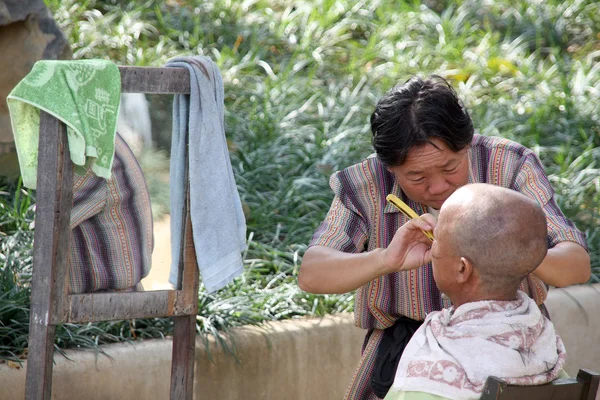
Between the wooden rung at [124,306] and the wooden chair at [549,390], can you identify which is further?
the wooden rung at [124,306]

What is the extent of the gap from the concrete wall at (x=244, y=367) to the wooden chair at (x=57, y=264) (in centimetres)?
56

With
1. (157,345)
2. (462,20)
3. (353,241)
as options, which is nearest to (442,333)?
(353,241)

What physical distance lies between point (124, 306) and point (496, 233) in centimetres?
152

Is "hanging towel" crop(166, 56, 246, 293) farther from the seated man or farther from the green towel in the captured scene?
the seated man

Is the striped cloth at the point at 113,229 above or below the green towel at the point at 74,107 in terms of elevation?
below

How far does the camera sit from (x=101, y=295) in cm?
317

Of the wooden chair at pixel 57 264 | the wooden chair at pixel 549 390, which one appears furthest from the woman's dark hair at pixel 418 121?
the wooden chair at pixel 549 390

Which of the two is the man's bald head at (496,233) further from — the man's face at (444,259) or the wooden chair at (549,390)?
the wooden chair at (549,390)

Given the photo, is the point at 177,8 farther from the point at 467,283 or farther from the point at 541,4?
the point at 467,283

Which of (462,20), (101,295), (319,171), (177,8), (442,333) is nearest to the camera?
(442,333)

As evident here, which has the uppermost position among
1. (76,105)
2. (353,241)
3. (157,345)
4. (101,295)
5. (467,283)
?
(76,105)

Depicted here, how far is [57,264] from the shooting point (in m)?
3.02

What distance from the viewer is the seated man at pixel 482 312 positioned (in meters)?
2.17

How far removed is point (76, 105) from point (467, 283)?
1.34m
